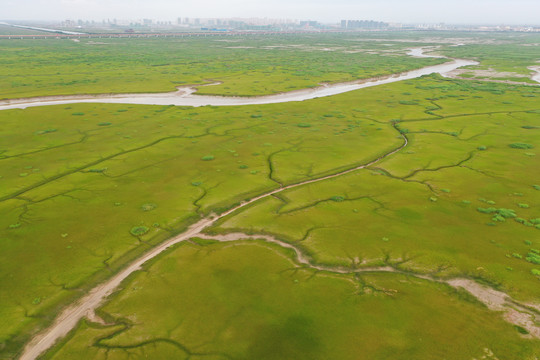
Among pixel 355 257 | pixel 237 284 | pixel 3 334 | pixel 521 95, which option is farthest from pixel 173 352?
pixel 521 95

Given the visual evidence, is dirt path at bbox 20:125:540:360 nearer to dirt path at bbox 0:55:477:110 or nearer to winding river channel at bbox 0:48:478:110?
dirt path at bbox 0:55:477:110

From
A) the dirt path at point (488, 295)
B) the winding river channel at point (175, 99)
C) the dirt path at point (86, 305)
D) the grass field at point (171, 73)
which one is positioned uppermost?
the grass field at point (171, 73)

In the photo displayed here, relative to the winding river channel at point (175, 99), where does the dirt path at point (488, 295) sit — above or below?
below

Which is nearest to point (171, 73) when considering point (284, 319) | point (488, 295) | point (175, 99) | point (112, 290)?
point (175, 99)

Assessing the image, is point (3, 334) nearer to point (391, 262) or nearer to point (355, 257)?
point (355, 257)

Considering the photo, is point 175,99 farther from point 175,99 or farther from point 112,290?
point 112,290

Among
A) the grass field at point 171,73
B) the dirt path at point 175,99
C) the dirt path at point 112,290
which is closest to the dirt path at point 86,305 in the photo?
the dirt path at point 112,290

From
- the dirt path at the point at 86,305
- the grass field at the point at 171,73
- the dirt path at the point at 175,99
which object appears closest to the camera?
the dirt path at the point at 86,305

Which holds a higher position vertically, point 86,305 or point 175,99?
point 175,99

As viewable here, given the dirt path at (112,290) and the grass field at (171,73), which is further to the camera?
the grass field at (171,73)

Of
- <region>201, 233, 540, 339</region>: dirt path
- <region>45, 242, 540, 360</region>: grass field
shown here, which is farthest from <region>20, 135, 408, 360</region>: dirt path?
<region>201, 233, 540, 339</region>: dirt path

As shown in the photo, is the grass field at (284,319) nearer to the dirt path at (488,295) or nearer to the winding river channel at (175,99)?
the dirt path at (488,295)
